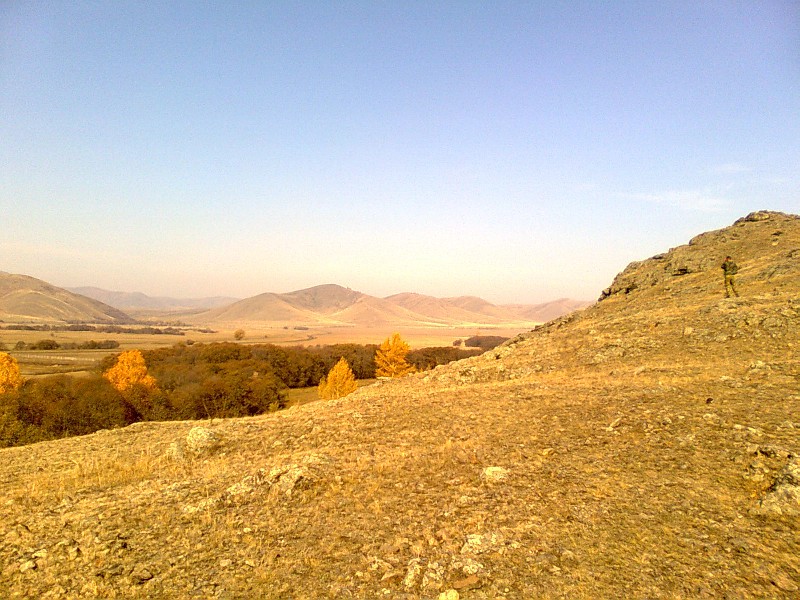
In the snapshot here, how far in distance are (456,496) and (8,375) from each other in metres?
60.7

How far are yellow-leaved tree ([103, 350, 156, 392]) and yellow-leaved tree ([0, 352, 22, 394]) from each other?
30.0ft

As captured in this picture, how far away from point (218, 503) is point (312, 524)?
254 cm

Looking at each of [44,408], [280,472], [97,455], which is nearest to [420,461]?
[280,472]

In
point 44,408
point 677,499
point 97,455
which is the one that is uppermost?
point 677,499

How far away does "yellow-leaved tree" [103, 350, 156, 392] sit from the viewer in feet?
178

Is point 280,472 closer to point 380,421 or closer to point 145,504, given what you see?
point 145,504

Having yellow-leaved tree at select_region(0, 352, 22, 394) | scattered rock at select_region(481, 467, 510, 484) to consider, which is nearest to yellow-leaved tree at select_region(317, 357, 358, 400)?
yellow-leaved tree at select_region(0, 352, 22, 394)

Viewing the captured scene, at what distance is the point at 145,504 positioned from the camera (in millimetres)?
9633

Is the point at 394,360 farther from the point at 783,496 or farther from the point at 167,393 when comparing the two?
the point at 783,496

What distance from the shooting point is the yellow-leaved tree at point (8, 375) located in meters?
47.1

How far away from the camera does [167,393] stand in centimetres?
5606

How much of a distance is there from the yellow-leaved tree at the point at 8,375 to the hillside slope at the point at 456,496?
148 feet

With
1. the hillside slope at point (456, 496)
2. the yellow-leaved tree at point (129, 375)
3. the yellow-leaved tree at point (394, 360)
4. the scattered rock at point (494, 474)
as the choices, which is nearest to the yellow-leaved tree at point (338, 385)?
the yellow-leaved tree at point (394, 360)

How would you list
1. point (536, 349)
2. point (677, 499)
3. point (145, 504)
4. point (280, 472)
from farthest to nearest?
1. point (536, 349)
2. point (280, 472)
3. point (145, 504)
4. point (677, 499)
